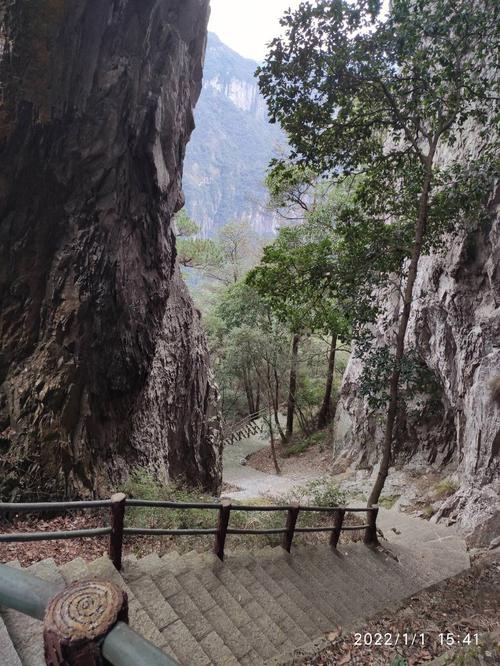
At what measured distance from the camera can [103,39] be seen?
286 inches

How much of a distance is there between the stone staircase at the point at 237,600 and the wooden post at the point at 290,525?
0.13 m

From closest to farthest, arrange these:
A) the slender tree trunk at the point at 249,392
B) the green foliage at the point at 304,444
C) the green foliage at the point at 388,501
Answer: the green foliage at the point at 388,501 → the green foliage at the point at 304,444 → the slender tree trunk at the point at 249,392

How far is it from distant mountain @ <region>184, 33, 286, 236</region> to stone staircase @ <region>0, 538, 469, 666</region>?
130720 mm

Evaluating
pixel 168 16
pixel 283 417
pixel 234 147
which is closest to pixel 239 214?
pixel 234 147

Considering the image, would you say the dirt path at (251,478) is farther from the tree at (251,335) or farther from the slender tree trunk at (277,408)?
the tree at (251,335)

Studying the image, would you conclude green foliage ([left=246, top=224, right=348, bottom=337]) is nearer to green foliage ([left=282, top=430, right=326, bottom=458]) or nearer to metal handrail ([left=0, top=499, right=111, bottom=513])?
metal handrail ([left=0, top=499, right=111, bottom=513])

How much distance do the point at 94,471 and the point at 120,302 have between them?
3.01m

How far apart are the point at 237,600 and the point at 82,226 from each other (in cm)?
614

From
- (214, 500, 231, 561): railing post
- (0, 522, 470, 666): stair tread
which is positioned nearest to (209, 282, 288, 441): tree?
(0, 522, 470, 666): stair tread

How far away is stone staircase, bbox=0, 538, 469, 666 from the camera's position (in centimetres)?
364

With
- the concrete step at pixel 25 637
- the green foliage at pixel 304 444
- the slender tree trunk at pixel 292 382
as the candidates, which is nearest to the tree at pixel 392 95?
the concrete step at pixel 25 637

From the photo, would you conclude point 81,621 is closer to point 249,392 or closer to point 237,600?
point 237,600

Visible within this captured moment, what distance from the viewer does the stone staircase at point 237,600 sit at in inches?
143

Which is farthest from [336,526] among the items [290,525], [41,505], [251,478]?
[251,478]
